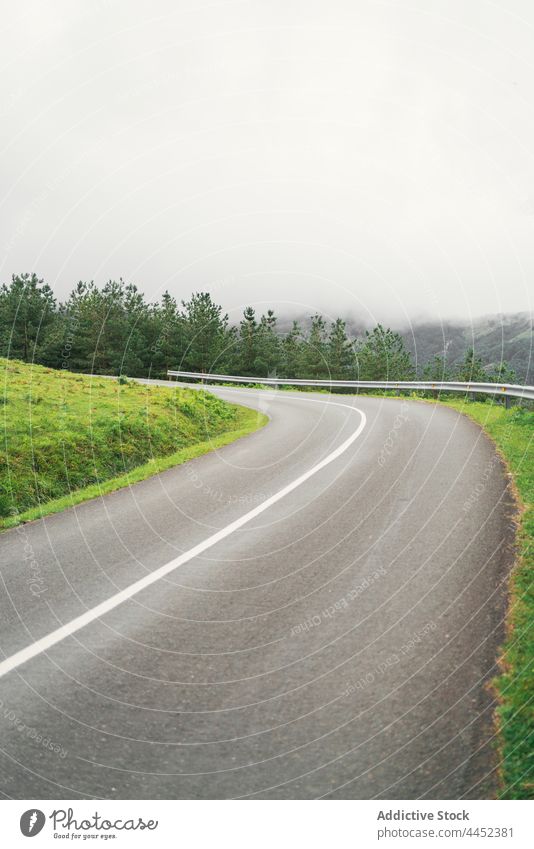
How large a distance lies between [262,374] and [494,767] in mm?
55939

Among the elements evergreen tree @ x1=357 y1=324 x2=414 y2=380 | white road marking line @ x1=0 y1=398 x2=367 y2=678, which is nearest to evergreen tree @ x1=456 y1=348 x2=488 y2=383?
evergreen tree @ x1=357 y1=324 x2=414 y2=380

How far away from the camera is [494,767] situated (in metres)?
3.14

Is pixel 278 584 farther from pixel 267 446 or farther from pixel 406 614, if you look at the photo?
pixel 267 446

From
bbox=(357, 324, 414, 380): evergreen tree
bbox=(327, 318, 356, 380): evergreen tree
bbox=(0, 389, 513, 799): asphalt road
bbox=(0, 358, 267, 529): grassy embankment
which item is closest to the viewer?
bbox=(0, 389, 513, 799): asphalt road

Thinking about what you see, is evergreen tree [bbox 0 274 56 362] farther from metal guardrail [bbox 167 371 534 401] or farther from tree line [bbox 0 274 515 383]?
metal guardrail [bbox 167 371 534 401]

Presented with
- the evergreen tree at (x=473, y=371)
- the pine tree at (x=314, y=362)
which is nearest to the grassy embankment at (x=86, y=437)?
the pine tree at (x=314, y=362)

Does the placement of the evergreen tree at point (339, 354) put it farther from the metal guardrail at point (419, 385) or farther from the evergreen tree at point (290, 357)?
the metal guardrail at point (419, 385)

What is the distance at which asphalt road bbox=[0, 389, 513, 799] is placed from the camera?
321 cm

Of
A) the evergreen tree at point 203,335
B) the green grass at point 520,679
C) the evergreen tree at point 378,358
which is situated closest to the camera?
the green grass at point 520,679

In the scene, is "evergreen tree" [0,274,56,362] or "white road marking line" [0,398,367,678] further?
"evergreen tree" [0,274,56,362]

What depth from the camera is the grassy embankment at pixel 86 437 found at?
995 cm
